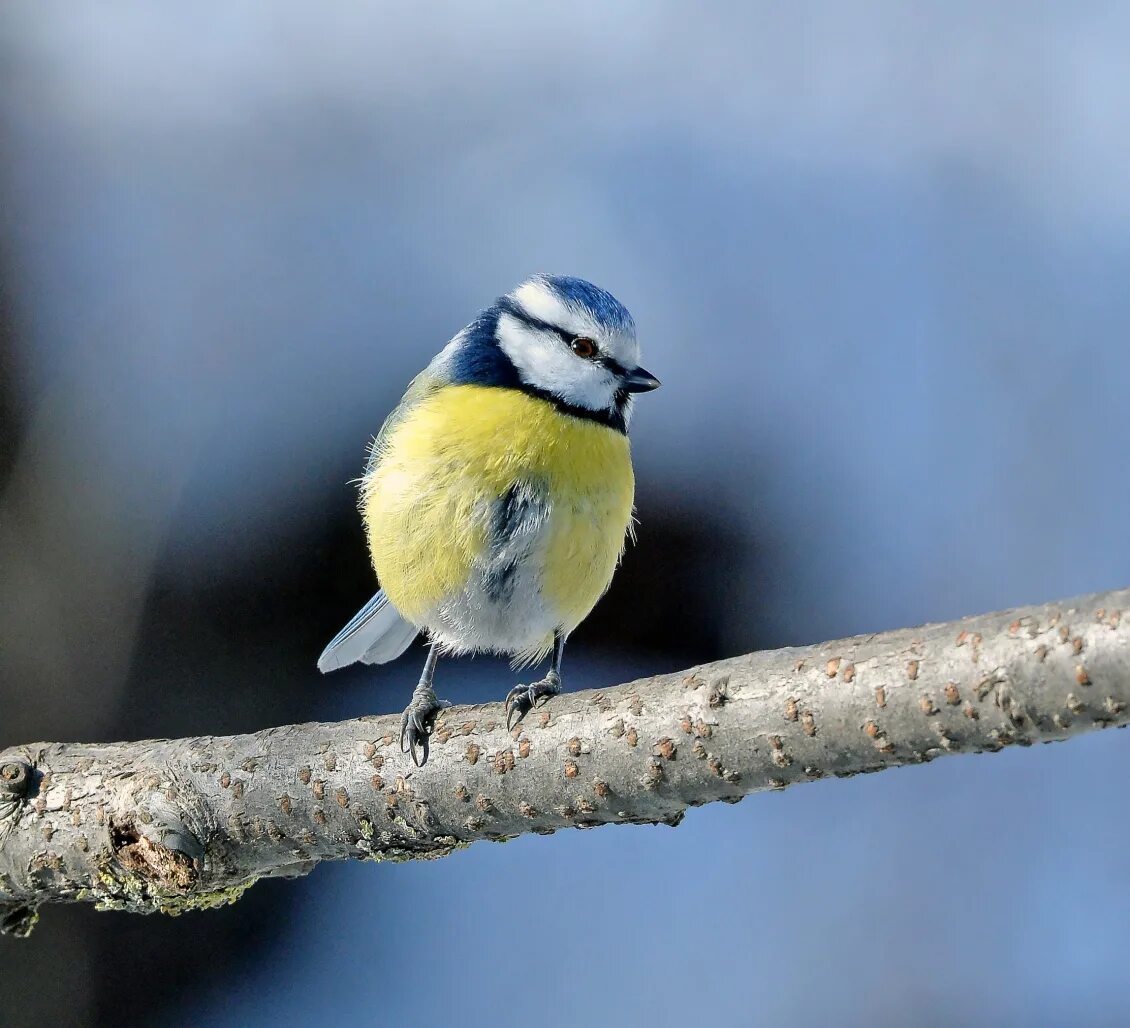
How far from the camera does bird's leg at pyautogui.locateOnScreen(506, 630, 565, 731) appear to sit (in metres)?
1.19

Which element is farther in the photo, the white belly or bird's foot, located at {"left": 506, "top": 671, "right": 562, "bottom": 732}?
the white belly

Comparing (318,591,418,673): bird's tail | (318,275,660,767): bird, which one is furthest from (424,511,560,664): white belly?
(318,591,418,673): bird's tail

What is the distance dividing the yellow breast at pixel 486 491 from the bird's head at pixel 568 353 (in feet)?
0.18

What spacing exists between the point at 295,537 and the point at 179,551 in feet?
0.78

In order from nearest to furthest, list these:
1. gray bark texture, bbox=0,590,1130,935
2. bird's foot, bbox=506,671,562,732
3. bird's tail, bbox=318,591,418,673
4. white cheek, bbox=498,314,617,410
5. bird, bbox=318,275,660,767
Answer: gray bark texture, bbox=0,590,1130,935 → bird's foot, bbox=506,671,562,732 → bird, bbox=318,275,660,767 → white cheek, bbox=498,314,617,410 → bird's tail, bbox=318,591,418,673

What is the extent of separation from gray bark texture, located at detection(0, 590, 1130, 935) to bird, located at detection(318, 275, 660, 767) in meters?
0.14

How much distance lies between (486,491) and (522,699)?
0.34 metres

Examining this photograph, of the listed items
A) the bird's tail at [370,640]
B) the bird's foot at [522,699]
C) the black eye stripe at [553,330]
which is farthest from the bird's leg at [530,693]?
the black eye stripe at [553,330]

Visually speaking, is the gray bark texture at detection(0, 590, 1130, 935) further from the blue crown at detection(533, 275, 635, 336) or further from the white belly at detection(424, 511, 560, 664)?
the blue crown at detection(533, 275, 635, 336)

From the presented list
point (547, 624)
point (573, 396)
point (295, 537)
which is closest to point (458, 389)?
point (573, 396)

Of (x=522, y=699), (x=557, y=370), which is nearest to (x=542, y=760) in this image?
(x=522, y=699)

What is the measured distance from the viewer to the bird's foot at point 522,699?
1178 mm

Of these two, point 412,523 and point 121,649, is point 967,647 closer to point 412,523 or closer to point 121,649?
point 412,523

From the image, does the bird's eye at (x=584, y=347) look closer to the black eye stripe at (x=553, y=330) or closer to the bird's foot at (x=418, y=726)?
the black eye stripe at (x=553, y=330)
